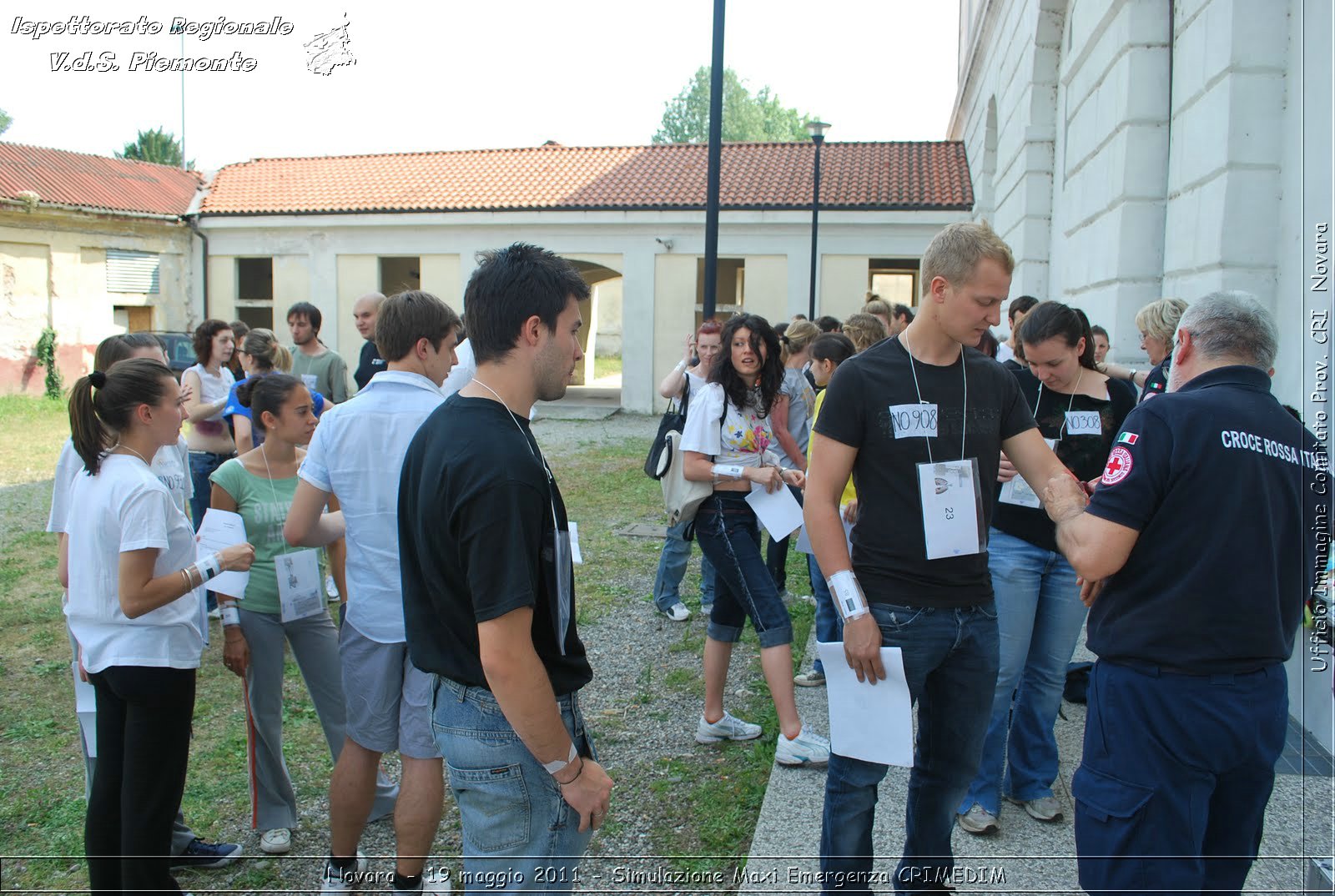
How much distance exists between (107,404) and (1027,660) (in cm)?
343

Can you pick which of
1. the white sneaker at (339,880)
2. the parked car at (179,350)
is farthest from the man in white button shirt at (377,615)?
the parked car at (179,350)

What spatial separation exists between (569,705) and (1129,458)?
4.74ft

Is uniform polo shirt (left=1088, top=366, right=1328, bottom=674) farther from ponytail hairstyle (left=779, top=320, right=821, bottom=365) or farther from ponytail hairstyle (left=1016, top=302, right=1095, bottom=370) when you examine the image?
ponytail hairstyle (left=779, top=320, right=821, bottom=365)

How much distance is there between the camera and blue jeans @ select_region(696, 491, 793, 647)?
4.00 meters

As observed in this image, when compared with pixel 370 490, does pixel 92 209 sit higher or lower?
higher

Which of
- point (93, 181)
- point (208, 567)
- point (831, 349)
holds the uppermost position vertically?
point (93, 181)

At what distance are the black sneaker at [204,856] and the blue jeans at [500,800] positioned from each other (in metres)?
2.07

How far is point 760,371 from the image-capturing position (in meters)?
4.48

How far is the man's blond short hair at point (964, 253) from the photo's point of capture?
2588 mm

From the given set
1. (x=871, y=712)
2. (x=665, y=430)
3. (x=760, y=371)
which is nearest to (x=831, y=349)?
(x=760, y=371)

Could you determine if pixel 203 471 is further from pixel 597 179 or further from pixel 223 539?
pixel 597 179

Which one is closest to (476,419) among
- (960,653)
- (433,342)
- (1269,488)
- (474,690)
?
(474,690)

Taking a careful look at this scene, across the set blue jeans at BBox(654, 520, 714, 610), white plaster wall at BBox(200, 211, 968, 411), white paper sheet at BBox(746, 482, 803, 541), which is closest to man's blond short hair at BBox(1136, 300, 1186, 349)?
white paper sheet at BBox(746, 482, 803, 541)

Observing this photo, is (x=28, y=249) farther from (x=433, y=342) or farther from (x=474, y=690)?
(x=474, y=690)
